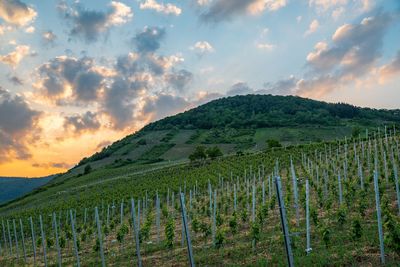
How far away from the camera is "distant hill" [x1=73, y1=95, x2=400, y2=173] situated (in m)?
94.0

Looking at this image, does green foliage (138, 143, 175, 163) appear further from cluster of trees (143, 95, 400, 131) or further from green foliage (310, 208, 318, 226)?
green foliage (310, 208, 318, 226)

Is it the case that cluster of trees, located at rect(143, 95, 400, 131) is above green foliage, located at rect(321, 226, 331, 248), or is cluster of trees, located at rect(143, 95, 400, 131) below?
above

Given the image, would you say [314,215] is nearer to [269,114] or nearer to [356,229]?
[356,229]

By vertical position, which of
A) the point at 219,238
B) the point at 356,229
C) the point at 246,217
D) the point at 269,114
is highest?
the point at 269,114

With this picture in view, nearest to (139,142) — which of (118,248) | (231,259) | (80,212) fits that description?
(80,212)

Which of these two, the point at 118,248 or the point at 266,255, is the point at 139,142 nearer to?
A: the point at 118,248

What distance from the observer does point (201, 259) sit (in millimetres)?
13430

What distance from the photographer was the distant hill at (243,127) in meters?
94.0

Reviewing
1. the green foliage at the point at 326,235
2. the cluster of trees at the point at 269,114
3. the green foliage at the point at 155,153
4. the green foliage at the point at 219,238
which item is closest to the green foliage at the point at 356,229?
the green foliage at the point at 326,235

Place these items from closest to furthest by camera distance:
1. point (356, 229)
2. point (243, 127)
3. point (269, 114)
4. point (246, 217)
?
point (356, 229)
point (246, 217)
point (243, 127)
point (269, 114)

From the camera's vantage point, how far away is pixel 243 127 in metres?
115

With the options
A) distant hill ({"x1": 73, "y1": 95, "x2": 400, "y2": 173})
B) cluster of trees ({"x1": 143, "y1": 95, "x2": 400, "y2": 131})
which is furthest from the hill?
cluster of trees ({"x1": 143, "y1": 95, "x2": 400, "y2": 131})

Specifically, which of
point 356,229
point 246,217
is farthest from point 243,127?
point 356,229

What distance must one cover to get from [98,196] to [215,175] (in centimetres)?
1407
